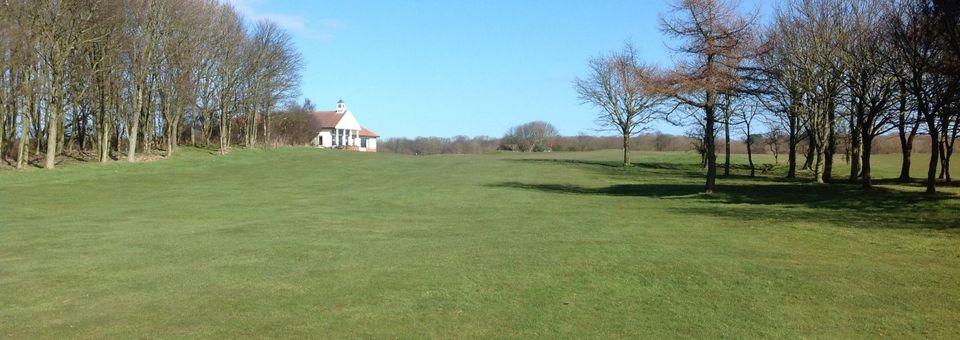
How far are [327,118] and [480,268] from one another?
94905 millimetres

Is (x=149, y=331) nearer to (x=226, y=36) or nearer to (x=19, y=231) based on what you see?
(x=19, y=231)

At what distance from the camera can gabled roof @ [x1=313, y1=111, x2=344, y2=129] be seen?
99.1 metres

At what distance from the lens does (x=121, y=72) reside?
39281 millimetres

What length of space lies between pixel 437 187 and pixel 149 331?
81.6 feet

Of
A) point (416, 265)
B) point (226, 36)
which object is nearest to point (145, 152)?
point (226, 36)

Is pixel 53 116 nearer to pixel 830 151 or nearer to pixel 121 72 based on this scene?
pixel 121 72

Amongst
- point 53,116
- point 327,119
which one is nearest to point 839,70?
point 53,116

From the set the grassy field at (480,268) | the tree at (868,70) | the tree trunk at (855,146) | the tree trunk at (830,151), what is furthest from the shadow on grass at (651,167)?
the grassy field at (480,268)

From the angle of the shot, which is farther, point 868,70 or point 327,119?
point 327,119

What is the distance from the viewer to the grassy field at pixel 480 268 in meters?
6.86

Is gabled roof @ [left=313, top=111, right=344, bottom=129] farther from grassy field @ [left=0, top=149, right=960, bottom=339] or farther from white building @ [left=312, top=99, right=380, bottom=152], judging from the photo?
grassy field @ [left=0, top=149, right=960, bottom=339]

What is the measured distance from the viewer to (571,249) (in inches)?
472

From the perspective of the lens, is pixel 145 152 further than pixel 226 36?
No

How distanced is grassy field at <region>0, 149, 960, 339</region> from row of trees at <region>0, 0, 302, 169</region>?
39.9ft
